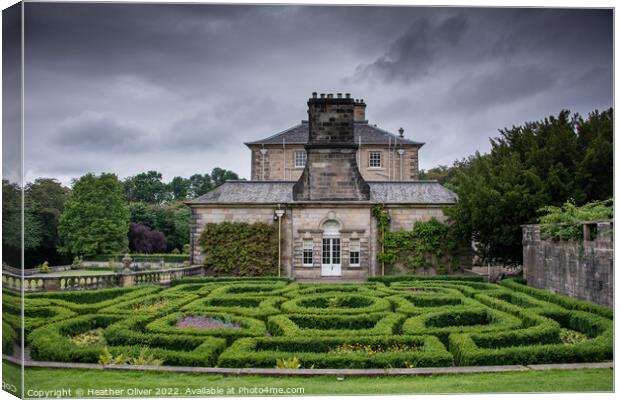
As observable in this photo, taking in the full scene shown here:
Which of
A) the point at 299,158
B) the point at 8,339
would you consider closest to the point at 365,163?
the point at 299,158

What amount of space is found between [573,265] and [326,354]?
31.4ft

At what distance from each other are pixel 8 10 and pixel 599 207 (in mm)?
15021

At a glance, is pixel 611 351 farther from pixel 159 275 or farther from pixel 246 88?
pixel 159 275

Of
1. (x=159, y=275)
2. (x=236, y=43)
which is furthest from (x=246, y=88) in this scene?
(x=159, y=275)

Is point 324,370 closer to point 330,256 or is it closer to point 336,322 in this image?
point 336,322

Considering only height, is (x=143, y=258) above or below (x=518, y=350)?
below

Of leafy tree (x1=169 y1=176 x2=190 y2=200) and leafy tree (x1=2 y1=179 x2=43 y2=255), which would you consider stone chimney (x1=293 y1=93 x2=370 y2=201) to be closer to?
leafy tree (x1=2 y1=179 x2=43 y2=255)

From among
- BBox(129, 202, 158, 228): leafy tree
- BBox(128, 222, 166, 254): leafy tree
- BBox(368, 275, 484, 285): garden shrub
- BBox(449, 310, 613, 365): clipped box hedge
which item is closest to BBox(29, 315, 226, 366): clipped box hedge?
BBox(449, 310, 613, 365): clipped box hedge

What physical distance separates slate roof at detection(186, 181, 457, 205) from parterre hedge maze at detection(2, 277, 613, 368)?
8342mm

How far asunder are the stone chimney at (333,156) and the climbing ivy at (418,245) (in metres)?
1.59

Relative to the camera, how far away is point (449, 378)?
817 centimetres

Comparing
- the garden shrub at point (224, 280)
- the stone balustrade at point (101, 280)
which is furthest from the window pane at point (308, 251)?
the stone balustrade at point (101, 280)

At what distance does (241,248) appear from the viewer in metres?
24.4

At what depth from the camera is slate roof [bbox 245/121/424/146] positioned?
3672 centimetres
